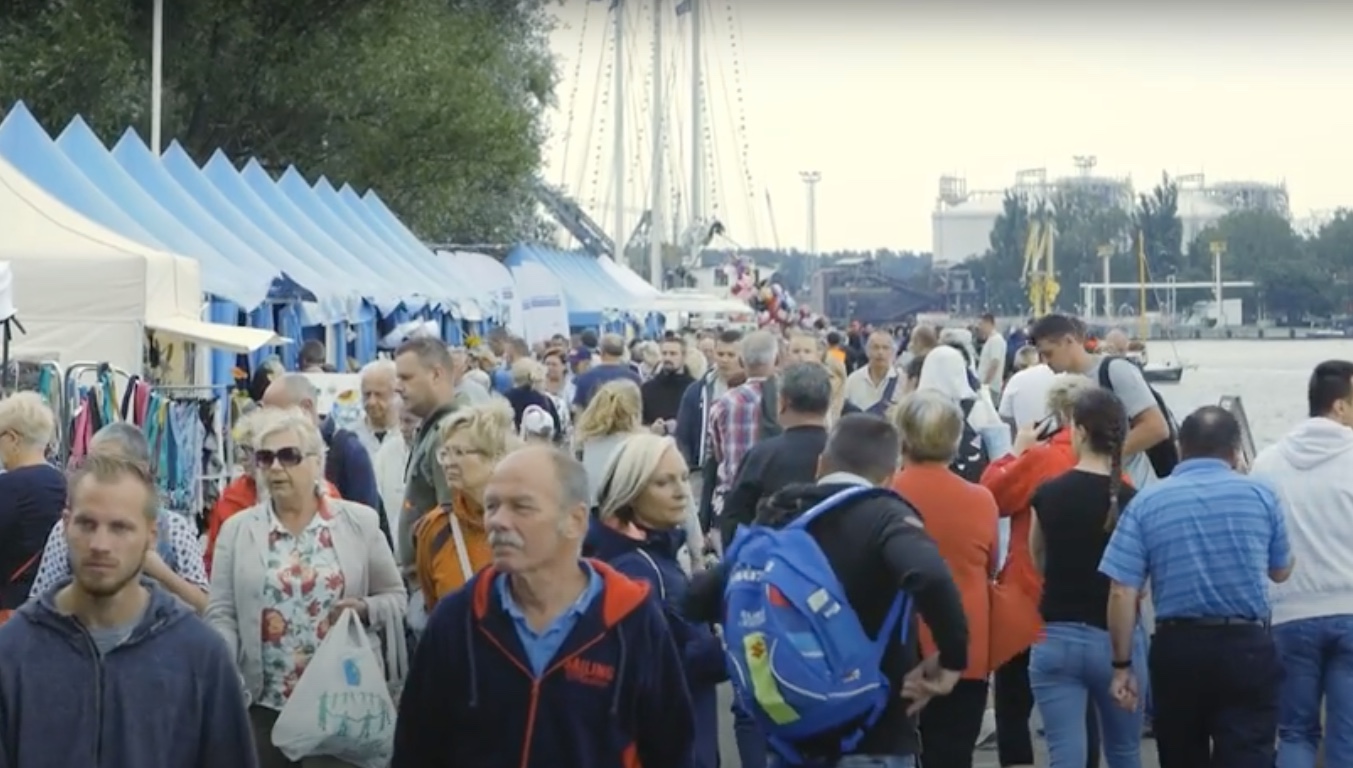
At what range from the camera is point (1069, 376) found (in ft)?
31.1

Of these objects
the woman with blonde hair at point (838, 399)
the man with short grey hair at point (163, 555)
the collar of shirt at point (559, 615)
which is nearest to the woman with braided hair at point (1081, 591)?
the man with short grey hair at point (163, 555)

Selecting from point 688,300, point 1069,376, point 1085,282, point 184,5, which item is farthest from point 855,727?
point 1085,282

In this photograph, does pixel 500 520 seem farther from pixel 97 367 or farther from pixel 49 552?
pixel 97 367

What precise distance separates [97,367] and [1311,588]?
7.53 metres

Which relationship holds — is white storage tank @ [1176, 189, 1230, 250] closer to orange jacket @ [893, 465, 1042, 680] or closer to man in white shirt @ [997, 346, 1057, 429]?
man in white shirt @ [997, 346, 1057, 429]

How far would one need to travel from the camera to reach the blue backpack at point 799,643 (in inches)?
234

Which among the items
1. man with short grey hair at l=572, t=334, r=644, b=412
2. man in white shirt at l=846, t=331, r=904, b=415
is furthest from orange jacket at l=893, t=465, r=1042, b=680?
man with short grey hair at l=572, t=334, r=644, b=412

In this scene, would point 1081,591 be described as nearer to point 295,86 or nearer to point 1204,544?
point 1204,544

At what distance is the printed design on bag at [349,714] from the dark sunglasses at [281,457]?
0.61 m

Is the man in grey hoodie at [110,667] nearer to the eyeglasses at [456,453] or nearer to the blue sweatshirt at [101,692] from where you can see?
the blue sweatshirt at [101,692]

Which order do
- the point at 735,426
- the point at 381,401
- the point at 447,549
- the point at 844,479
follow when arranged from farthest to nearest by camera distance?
1. the point at 735,426
2. the point at 381,401
3. the point at 447,549
4. the point at 844,479

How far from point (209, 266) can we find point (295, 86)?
69.5 ft

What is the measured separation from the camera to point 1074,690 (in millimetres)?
8188

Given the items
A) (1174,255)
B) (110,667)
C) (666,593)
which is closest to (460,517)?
(666,593)
